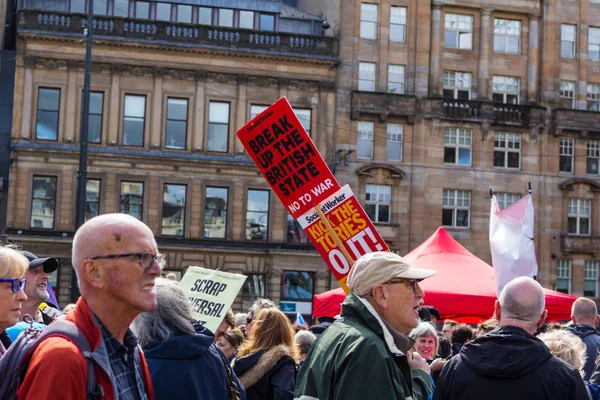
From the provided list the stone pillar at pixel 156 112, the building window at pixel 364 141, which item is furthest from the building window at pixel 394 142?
the stone pillar at pixel 156 112

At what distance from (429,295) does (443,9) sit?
27.8 meters

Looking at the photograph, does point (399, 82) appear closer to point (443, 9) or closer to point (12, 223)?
point (443, 9)

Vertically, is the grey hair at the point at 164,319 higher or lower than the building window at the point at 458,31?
lower

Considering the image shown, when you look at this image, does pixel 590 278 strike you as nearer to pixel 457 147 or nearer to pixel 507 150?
pixel 507 150

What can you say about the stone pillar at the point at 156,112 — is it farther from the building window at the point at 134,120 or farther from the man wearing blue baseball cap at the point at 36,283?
the man wearing blue baseball cap at the point at 36,283

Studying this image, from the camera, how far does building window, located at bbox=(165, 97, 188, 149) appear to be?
37.9m

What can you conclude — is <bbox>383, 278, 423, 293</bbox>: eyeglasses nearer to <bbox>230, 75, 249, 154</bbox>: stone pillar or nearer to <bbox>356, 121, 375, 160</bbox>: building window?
<bbox>230, 75, 249, 154</bbox>: stone pillar

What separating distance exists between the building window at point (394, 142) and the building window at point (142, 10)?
34.7 feet

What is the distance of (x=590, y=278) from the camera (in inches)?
1603

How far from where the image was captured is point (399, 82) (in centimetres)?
3994

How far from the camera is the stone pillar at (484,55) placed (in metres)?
40.6

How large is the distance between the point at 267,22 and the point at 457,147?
9.25 m

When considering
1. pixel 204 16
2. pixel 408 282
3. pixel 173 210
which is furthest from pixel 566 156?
pixel 408 282

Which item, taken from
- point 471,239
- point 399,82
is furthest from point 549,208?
point 399,82
